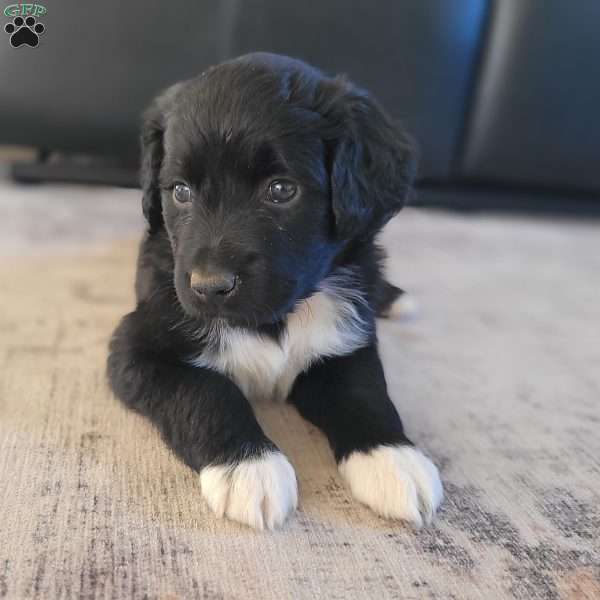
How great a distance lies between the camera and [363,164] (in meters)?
1.64

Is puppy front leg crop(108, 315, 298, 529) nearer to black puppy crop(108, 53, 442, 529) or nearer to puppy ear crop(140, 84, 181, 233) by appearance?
black puppy crop(108, 53, 442, 529)

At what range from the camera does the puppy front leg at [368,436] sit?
55.4 inches

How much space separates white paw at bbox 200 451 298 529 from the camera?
133 cm

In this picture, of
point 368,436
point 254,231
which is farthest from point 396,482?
point 254,231

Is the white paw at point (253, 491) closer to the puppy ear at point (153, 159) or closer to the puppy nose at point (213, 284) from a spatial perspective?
the puppy nose at point (213, 284)

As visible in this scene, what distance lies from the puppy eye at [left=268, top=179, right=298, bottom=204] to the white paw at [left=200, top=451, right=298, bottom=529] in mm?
558

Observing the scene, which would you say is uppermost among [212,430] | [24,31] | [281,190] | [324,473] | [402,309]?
[281,190]

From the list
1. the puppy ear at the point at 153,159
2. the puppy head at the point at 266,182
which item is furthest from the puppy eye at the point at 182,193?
the puppy ear at the point at 153,159

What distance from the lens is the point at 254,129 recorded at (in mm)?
1504

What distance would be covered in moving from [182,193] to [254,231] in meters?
0.25

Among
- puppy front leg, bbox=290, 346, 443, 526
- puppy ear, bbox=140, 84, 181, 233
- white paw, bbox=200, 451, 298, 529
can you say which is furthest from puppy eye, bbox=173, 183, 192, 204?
white paw, bbox=200, 451, 298, 529

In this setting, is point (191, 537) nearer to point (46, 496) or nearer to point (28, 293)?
point (46, 496)

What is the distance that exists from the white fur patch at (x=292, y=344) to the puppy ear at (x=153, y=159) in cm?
38

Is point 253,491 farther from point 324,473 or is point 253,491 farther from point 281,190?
point 281,190
